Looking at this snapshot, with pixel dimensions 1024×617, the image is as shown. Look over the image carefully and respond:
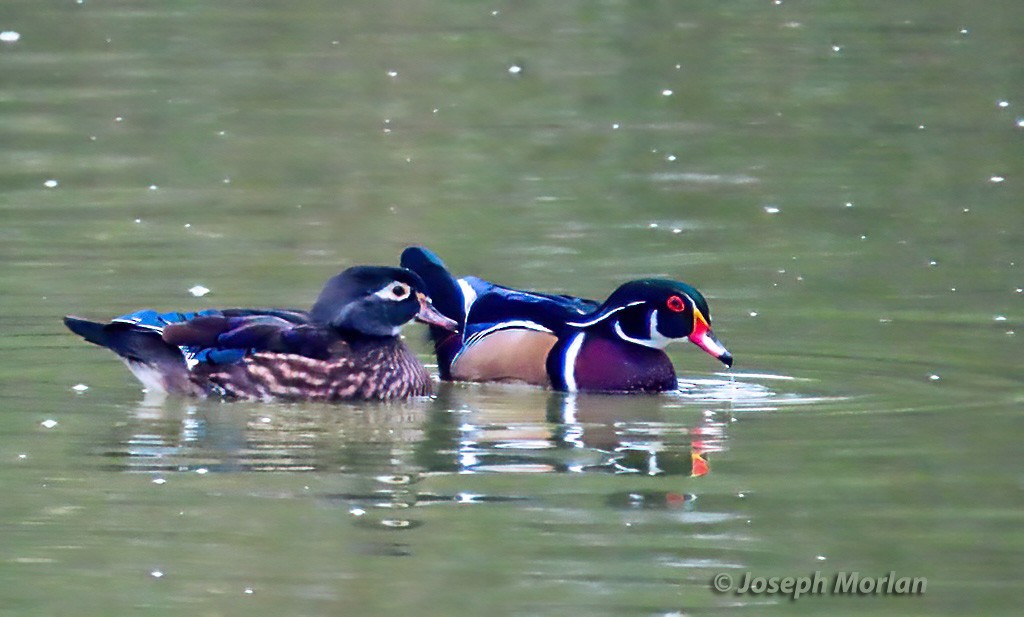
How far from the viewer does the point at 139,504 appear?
8.02 meters

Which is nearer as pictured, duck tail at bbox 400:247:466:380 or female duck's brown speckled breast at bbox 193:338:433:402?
female duck's brown speckled breast at bbox 193:338:433:402

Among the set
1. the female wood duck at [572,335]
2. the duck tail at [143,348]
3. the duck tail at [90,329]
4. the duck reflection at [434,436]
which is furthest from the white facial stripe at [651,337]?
the duck tail at [90,329]

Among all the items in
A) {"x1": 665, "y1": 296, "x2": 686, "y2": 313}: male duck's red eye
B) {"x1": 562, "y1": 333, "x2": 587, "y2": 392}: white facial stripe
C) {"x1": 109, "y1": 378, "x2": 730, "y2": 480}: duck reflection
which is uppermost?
{"x1": 665, "y1": 296, "x2": 686, "y2": 313}: male duck's red eye

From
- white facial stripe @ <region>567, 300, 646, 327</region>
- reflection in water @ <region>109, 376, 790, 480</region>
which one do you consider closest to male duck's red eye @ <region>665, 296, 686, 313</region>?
white facial stripe @ <region>567, 300, 646, 327</region>

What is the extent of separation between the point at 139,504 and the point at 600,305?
3.51 meters

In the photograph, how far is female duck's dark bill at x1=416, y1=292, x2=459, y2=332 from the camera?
10516mm

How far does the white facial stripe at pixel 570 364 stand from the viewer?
10.6 m

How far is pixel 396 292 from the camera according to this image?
10375 millimetres

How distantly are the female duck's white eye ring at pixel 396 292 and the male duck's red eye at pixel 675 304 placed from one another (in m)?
1.27

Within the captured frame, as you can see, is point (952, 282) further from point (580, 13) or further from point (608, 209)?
point (580, 13)

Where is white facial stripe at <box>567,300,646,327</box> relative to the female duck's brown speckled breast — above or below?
above

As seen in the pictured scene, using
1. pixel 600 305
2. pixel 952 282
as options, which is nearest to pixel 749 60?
pixel 952 282

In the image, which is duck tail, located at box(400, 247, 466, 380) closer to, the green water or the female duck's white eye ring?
the green water

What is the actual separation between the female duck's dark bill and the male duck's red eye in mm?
1044
